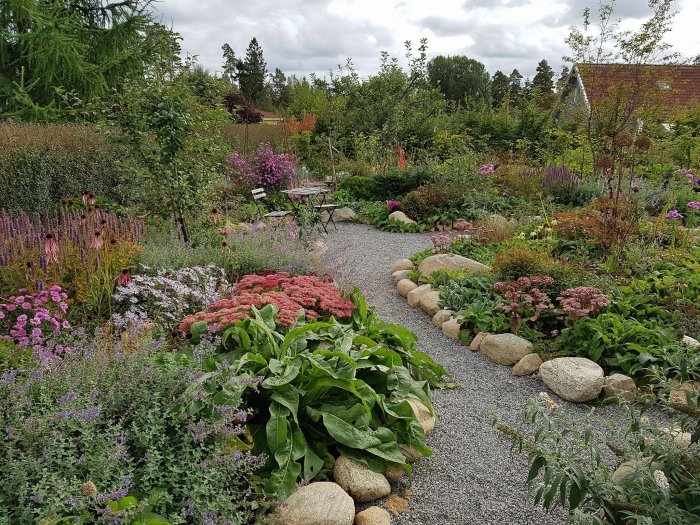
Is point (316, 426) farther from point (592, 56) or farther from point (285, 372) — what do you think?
point (592, 56)

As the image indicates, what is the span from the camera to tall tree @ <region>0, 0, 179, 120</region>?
40.4 ft

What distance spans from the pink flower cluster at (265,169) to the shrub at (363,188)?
139 centimetres

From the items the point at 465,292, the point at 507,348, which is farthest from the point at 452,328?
the point at 507,348

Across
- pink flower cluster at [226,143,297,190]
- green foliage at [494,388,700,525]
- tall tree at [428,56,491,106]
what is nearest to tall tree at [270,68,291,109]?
tall tree at [428,56,491,106]

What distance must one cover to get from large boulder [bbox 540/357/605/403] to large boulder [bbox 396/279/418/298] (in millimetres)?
2496

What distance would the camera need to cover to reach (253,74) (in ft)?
144

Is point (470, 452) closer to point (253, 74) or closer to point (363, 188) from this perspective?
point (363, 188)

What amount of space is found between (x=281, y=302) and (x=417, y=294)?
2.82 metres

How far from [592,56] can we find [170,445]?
1168 cm

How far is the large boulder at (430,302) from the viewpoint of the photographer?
594 cm

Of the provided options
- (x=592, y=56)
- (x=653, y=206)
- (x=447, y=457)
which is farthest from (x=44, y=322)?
(x=592, y=56)

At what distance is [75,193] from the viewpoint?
7.41 metres

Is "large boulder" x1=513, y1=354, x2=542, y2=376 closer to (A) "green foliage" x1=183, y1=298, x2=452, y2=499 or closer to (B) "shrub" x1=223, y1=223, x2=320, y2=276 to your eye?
(A) "green foliage" x1=183, y1=298, x2=452, y2=499

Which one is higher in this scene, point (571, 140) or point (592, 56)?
point (592, 56)
